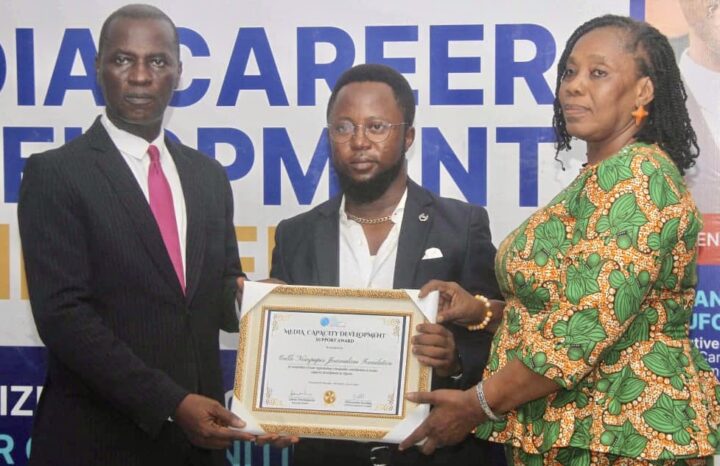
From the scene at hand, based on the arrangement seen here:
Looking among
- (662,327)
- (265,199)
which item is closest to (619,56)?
(662,327)

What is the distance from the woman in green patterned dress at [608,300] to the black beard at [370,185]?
49 cm

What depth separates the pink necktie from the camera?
2.94 m

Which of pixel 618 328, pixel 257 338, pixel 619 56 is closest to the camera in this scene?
pixel 618 328

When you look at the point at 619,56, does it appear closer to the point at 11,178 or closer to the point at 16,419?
the point at 11,178

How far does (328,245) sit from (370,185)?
234mm

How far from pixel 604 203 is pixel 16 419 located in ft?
8.55

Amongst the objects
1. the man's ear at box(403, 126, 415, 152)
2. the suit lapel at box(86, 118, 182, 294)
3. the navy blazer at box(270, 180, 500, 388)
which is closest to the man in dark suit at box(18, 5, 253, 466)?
the suit lapel at box(86, 118, 182, 294)

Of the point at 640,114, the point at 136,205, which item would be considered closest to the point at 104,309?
the point at 136,205

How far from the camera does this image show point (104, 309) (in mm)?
2852

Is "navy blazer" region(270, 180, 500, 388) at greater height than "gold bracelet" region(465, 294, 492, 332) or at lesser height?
greater

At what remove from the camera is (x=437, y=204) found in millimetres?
3051

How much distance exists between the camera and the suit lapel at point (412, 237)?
2912 millimetres

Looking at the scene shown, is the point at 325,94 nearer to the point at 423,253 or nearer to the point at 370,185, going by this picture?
the point at 370,185

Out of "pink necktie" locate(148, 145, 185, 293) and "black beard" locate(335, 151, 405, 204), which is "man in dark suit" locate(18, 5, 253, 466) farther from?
"black beard" locate(335, 151, 405, 204)
